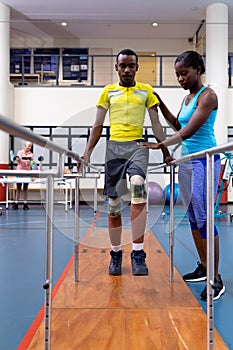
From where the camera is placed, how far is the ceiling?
334 inches

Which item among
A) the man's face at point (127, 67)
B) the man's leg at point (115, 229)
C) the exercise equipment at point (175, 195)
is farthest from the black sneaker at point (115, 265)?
the man's face at point (127, 67)

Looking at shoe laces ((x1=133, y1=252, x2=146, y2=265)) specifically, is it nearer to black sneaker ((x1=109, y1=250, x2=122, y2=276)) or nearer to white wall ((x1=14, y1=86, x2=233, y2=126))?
black sneaker ((x1=109, y1=250, x2=122, y2=276))

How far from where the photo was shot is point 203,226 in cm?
196

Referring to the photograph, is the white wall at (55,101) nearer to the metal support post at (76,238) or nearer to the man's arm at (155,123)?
the metal support post at (76,238)

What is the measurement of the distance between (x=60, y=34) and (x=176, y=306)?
10.5m

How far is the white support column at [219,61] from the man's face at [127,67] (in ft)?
21.2

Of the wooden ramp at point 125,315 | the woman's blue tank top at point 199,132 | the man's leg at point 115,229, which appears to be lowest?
the wooden ramp at point 125,315

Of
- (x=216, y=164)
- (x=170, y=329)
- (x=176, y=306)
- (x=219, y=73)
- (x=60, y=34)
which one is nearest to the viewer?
(x=170, y=329)

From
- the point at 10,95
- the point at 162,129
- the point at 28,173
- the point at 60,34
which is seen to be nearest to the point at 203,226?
the point at 162,129

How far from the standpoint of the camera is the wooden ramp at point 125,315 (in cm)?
138

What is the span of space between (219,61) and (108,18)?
302cm

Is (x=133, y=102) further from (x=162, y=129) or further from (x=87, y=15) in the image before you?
(x=87, y=15)

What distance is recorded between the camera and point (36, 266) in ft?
8.73

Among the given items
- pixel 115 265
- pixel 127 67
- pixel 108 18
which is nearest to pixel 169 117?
pixel 127 67
